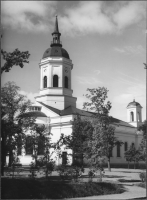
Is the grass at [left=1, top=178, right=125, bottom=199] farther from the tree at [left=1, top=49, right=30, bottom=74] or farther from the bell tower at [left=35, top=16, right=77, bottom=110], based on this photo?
the bell tower at [left=35, top=16, right=77, bottom=110]

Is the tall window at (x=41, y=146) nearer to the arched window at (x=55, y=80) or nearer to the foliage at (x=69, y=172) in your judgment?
the foliage at (x=69, y=172)

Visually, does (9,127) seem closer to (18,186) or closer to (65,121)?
(18,186)

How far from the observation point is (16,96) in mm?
18031

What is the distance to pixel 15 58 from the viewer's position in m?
13.0

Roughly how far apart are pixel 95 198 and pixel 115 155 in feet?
119

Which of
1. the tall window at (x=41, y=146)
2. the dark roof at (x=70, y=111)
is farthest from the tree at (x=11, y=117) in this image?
the dark roof at (x=70, y=111)

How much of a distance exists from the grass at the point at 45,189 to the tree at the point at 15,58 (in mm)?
5223

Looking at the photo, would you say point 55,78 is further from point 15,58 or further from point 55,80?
point 15,58

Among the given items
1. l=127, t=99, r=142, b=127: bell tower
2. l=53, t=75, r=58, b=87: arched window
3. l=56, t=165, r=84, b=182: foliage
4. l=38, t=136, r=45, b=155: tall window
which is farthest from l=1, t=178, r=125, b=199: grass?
l=127, t=99, r=142, b=127: bell tower

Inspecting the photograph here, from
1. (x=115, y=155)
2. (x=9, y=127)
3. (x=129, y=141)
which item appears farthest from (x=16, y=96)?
(x=129, y=141)

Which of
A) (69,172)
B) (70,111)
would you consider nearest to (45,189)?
(69,172)

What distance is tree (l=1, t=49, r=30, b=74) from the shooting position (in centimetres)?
1278

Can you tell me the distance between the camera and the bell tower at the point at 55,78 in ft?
146

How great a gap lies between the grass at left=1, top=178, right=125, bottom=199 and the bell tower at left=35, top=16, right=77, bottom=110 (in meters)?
31.2
